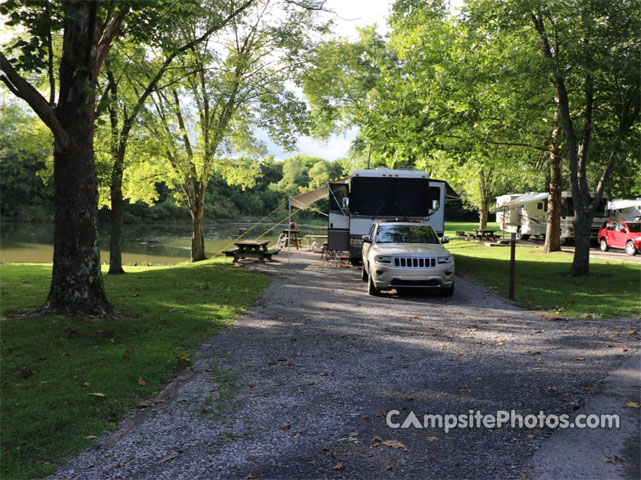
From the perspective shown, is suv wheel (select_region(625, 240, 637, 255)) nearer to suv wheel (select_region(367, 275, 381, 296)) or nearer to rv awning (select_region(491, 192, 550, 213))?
rv awning (select_region(491, 192, 550, 213))

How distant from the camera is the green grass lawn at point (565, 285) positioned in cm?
970

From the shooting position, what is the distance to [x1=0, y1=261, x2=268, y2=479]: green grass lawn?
13.1 ft

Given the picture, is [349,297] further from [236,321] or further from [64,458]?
[64,458]

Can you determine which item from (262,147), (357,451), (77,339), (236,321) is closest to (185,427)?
(357,451)

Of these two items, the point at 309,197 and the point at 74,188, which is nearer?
the point at 74,188

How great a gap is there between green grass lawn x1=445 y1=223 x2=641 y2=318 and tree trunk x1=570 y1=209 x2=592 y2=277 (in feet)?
1.15

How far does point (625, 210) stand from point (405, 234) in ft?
101

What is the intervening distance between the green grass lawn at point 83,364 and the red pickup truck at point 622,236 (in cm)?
1994

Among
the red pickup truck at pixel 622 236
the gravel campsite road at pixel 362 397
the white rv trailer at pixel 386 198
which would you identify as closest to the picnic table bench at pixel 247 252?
the white rv trailer at pixel 386 198

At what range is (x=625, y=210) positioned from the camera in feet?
116

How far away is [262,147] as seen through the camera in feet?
74.5

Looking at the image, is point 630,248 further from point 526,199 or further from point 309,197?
point 309,197

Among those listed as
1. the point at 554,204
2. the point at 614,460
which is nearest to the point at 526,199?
the point at 554,204

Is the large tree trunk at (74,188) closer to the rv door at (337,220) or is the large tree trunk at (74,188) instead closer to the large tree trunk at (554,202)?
the rv door at (337,220)
